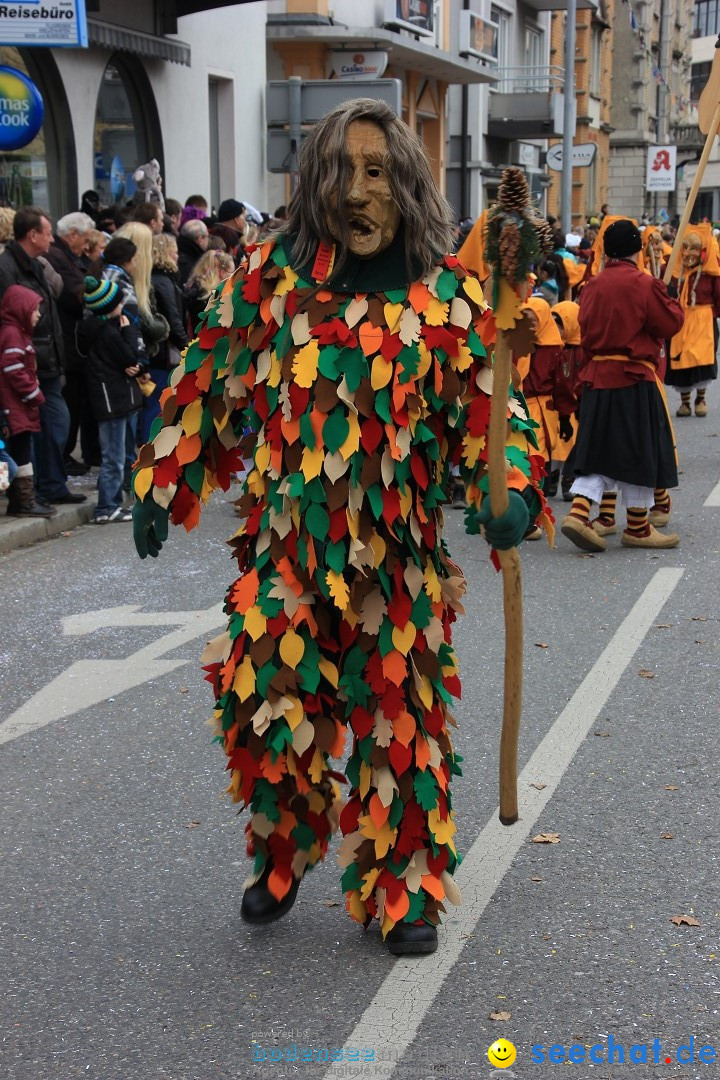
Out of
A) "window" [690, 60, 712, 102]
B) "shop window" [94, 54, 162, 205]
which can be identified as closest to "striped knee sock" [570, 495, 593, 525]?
"shop window" [94, 54, 162, 205]

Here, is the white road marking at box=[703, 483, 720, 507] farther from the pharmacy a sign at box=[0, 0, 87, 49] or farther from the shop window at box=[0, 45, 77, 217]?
the shop window at box=[0, 45, 77, 217]

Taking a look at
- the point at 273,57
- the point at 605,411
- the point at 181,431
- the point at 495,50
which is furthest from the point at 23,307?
the point at 495,50

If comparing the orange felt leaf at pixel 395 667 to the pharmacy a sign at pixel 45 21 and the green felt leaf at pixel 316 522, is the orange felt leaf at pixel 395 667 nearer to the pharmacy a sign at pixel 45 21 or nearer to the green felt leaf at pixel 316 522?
the green felt leaf at pixel 316 522

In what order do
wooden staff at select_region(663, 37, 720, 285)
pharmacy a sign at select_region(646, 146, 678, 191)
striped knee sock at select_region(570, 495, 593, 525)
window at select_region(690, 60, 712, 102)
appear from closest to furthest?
wooden staff at select_region(663, 37, 720, 285) < striped knee sock at select_region(570, 495, 593, 525) < pharmacy a sign at select_region(646, 146, 678, 191) < window at select_region(690, 60, 712, 102)

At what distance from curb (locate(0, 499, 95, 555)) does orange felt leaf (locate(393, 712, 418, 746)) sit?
18.6 ft

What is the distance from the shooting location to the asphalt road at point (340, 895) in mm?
3100

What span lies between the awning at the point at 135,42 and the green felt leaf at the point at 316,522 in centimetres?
1288

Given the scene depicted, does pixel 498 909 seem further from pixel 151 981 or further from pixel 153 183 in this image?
pixel 153 183

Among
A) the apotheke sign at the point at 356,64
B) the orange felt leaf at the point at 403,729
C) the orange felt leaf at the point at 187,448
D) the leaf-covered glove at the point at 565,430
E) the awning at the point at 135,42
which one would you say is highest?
the apotheke sign at the point at 356,64

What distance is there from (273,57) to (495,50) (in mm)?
11097

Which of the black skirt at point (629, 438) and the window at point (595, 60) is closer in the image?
the black skirt at point (629, 438)

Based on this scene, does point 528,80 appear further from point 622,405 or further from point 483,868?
point 483,868

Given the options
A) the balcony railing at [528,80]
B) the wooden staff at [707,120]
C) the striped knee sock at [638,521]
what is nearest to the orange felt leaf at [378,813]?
the wooden staff at [707,120]

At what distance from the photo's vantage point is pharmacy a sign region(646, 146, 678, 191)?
2966 centimetres
